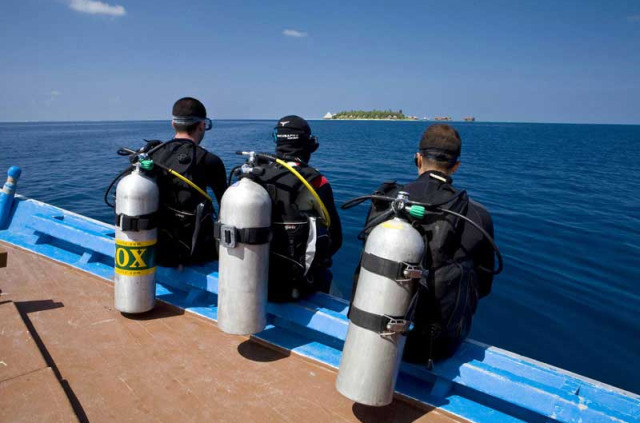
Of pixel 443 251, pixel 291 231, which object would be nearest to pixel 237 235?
pixel 291 231

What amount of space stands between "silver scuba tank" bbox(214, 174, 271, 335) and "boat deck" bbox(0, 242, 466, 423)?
38 centimetres

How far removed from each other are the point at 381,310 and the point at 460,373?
0.85 meters

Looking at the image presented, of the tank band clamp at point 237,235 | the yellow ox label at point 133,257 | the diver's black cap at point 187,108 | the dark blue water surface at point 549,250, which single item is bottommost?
the dark blue water surface at point 549,250

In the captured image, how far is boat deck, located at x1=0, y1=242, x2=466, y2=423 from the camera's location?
229cm

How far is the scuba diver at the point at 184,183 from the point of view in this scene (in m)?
3.41

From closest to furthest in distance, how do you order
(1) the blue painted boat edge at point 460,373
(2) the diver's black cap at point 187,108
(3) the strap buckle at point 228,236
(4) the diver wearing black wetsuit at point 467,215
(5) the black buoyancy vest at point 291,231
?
1. (1) the blue painted boat edge at point 460,373
2. (4) the diver wearing black wetsuit at point 467,215
3. (3) the strap buckle at point 228,236
4. (5) the black buoyancy vest at point 291,231
5. (2) the diver's black cap at point 187,108

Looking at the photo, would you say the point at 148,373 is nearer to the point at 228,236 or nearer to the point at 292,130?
the point at 228,236

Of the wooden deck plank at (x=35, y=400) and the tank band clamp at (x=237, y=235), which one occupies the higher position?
the tank band clamp at (x=237, y=235)

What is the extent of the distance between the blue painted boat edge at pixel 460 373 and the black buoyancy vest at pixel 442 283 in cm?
26

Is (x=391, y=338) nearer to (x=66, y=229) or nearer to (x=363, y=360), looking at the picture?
(x=363, y=360)

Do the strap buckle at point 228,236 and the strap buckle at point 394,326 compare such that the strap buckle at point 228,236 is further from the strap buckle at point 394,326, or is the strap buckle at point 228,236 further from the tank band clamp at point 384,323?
the strap buckle at point 394,326

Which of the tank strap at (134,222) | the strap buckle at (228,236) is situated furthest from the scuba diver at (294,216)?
the tank strap at (134,222)

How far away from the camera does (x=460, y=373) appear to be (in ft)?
8.18

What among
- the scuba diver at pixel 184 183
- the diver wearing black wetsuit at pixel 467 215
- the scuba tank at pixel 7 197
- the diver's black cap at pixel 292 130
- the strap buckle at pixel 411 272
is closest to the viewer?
the strap buckle at pixel 411 272
